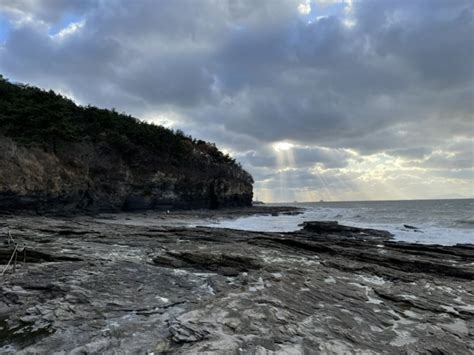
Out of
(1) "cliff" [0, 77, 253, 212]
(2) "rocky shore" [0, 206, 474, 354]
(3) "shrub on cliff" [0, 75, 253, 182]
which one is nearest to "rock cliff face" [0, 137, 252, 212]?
(1) "cliff" [0, 77, 253, 212]

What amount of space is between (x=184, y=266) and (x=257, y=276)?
269 centimetres

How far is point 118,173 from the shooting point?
4456 centimetres

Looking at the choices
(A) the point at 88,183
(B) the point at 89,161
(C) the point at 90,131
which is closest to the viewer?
(A) the point at 88,183

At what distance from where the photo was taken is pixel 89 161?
4150 cm

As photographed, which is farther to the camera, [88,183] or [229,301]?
[88,183]

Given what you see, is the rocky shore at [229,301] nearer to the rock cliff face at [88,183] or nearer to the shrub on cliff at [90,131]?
the rock cliff face at [88,183]

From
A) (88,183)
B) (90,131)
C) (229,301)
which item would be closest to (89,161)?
(88,183)

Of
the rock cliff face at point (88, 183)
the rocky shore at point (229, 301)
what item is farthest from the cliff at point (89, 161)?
the rocky shore at point (229, 301)

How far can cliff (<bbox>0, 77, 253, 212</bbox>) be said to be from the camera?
33.3 metres

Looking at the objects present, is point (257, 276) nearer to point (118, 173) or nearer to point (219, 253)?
point (219, 253)

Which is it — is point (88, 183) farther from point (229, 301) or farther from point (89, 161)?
point (229, 301)

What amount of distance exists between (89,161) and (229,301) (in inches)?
1531

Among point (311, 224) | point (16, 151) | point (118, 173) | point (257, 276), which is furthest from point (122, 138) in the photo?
point (257, 276)

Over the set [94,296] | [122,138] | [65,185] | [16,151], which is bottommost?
[94,296]
